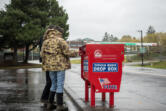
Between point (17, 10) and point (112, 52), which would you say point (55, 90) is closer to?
point (112, 52)

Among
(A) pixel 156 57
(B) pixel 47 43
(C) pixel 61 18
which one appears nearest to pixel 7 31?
(C) pixel 61 18

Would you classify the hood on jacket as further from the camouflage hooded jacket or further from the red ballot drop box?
the red ballot drop box

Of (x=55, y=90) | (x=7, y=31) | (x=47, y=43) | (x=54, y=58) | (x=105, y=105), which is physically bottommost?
(x=105, y=105)

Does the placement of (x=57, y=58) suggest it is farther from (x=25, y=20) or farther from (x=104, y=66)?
(x=25, y=20)

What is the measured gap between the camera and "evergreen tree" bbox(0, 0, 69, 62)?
107 ft

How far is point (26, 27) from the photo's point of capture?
33438mm

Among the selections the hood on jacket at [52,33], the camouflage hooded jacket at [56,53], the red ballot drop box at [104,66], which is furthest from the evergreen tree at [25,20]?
the red ballot drop box at [104,66]

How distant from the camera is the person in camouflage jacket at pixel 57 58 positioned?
5324 mm

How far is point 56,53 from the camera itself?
17.6 feet

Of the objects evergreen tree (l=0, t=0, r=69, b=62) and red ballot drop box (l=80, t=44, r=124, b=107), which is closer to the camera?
red ballot drop box (l=80, t=44, r=124, b=107)

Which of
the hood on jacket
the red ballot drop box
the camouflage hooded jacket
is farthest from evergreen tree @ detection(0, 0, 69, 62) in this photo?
the red ballot drop box

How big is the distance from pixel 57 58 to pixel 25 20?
3048 centimetres

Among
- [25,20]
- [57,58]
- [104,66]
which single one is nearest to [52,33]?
[57,58]

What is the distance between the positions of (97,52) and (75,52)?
52 centimetres
